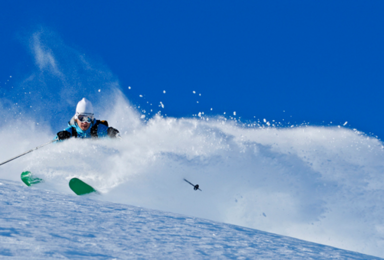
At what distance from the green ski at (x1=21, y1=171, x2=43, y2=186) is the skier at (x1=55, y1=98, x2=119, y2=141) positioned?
129cm

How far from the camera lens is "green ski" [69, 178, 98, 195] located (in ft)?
27.1

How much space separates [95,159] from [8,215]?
389cm

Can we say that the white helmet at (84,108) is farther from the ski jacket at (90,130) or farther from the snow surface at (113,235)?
the snow surface at (113,235)

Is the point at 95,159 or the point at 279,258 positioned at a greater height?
the point at 95,159

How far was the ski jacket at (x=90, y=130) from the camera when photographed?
9477 mm

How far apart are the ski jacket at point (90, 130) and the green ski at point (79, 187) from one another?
5.44ft

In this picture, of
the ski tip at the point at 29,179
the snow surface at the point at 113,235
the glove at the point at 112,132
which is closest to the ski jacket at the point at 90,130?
the glove at the point at 112,132

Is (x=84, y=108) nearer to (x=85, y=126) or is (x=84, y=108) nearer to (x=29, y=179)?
(x=85, y=126)

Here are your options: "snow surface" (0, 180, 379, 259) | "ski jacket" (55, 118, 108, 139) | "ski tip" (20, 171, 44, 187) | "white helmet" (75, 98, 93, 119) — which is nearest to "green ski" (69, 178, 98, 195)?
"snow surface" (0, 180, 379, 259)

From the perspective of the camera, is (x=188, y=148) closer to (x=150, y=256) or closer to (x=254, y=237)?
(x=254, y=237)

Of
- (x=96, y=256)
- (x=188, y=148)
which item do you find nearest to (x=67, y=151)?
(x=188, y=148)

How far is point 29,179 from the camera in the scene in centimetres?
898

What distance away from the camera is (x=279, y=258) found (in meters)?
5.36

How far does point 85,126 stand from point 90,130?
0.21 meters
